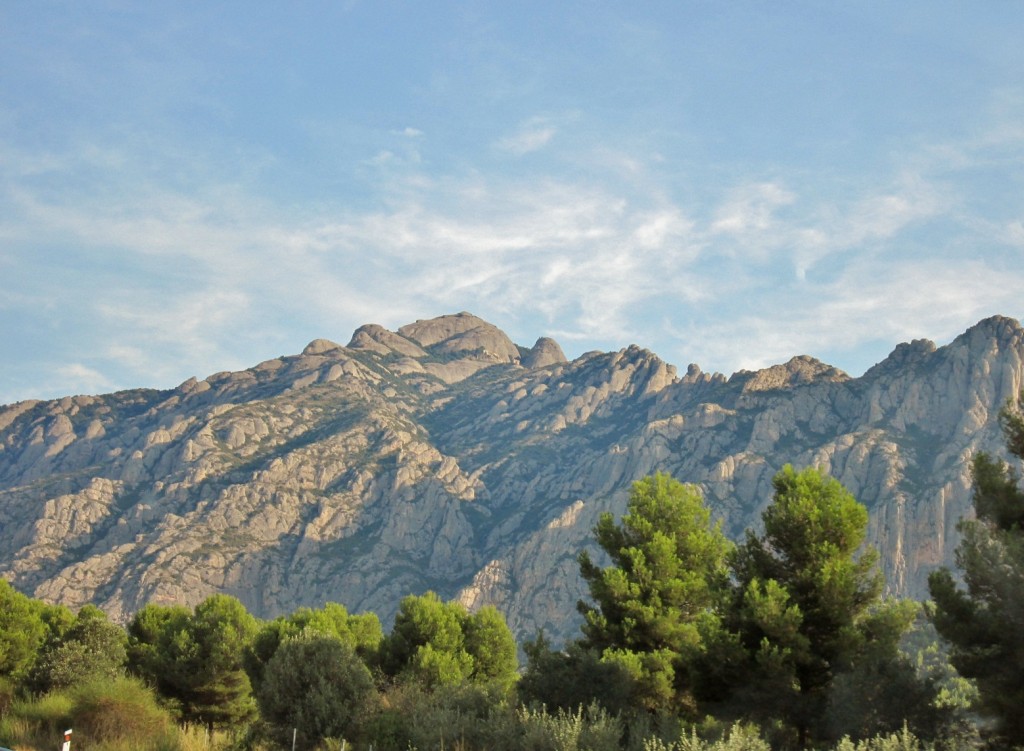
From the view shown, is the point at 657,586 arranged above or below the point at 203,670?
above

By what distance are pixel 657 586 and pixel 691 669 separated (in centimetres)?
655

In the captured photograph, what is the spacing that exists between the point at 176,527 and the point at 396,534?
165 ft

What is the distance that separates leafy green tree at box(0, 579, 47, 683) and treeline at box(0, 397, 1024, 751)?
0.67 m

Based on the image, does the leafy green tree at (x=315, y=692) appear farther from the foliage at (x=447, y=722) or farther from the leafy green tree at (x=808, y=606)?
the leafy green tree at (x=808, y=606)

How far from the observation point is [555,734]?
15.5 metres

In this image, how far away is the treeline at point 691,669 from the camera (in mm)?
17266

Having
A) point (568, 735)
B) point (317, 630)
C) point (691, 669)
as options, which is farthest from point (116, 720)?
point (691, 669)

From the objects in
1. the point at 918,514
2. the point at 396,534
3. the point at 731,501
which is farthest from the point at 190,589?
the point at 918,514

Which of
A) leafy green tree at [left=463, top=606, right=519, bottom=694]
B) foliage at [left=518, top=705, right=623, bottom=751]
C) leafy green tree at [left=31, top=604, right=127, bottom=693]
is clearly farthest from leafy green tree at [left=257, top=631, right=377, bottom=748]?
A: leafy green tree at [left=463, top=606, right=519, bottom=694]

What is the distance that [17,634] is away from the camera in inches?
1587

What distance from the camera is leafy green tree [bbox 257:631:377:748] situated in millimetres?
22031

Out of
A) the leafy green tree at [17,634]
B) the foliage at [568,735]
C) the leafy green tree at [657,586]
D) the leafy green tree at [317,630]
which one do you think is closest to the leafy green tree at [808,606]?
the leafy green tree at [657,586]

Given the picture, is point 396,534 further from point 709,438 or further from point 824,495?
point 824,495

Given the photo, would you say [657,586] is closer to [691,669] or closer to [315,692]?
[691,669]
